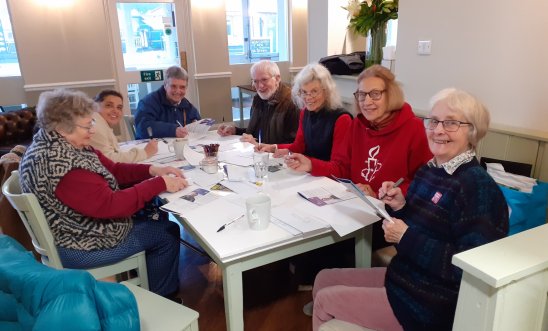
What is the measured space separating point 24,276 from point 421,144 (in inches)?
59.7

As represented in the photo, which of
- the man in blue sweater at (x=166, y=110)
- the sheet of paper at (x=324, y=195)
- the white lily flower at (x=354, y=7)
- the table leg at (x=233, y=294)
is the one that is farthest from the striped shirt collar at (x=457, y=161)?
the white lily flower at (x=354, y=7)

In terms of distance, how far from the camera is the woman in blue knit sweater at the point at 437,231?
3.61ft

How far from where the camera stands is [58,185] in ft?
4.83

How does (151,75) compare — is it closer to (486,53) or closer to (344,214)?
(486,53)

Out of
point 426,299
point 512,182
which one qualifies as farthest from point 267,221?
point 512,182

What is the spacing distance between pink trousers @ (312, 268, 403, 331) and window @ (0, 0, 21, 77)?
177 inches

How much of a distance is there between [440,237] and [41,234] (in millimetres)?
1442

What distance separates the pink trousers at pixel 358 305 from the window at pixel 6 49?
4494mm

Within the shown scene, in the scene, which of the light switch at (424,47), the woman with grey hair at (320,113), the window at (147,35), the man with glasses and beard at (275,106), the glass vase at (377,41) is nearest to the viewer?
the woman with grey hair at (320,113)

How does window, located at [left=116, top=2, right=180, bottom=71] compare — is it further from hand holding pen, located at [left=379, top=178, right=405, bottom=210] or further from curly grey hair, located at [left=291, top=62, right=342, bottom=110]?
hand holding pen, located at [left=379, top=178, right=405, bottom=210]

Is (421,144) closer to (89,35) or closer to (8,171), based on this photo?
(8,171)

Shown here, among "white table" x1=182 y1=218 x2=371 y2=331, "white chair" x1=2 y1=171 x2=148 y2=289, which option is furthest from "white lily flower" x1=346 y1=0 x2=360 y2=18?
"white chair" x1=2 y1=171 x2=148 y2=289

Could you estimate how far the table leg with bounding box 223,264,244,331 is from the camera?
130 centimetres

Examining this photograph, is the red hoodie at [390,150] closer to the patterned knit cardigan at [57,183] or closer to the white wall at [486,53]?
the white wall at [486,53]
